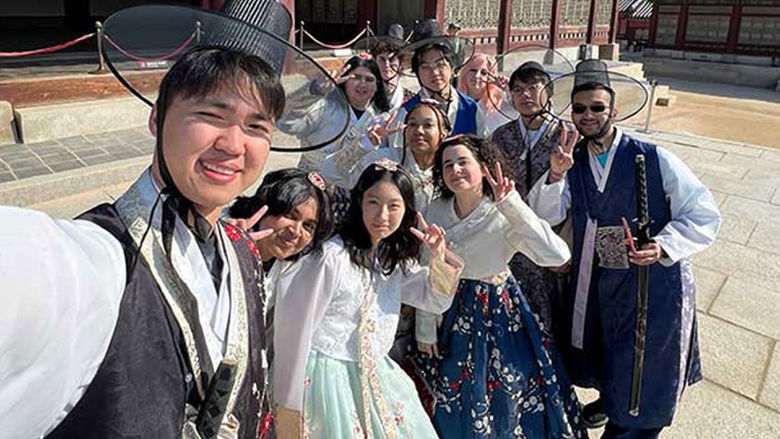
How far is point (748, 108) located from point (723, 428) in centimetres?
1841

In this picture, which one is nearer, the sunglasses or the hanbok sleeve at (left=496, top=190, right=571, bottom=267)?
the hanbok sleeve at (left=496, top=190, right=571, bottom=267)

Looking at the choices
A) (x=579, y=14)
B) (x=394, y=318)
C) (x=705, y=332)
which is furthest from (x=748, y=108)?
(x=394, y=318)

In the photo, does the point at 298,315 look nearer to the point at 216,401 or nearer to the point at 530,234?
the point at 216,401

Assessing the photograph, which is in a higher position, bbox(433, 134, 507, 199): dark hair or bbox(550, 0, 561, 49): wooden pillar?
bbox(550, 0, 561, 49): wooden pillar

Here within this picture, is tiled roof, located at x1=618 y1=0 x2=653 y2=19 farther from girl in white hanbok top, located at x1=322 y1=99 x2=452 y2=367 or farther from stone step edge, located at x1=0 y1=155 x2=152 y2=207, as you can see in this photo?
girl in white hanbok top, located at x1=322 y1=99 x2=452 y2=367

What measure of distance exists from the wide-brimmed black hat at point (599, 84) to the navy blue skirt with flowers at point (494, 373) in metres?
0.95

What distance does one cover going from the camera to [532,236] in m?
2.22

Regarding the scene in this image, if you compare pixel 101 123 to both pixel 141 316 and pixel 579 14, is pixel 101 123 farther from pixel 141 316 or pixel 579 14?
pixel 579 14

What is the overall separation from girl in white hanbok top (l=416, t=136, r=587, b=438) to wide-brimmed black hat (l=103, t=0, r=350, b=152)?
3.15ft

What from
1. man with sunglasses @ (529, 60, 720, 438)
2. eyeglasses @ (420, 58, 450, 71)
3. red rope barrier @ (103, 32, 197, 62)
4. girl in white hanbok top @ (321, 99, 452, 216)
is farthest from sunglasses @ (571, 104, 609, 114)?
red rope barrier @ (103, 32, 197, 62)

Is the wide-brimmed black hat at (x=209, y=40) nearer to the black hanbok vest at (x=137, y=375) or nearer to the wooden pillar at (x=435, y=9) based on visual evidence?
the black hanbok vest at (x=137, y=375)

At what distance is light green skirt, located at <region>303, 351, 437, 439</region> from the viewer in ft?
6.22

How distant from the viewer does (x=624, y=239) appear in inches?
91.9

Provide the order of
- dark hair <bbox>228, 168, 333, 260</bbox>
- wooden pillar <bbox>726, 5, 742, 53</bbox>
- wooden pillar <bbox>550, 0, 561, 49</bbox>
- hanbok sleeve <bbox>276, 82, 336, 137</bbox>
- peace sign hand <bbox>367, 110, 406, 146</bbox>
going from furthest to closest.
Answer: wooden pillar <bbox>726, 5, 742, 53</bbox> → wooden pillar <bbox>550, 0, 561, 49</bbox> → peace sign hand <bbox>367, 110, 406, 146</bbox> → dark hair <bbox>228, 168, 333, 260</bbox> → hanbok sleeve <bbox>276, 82, 336, 137</bbox>
